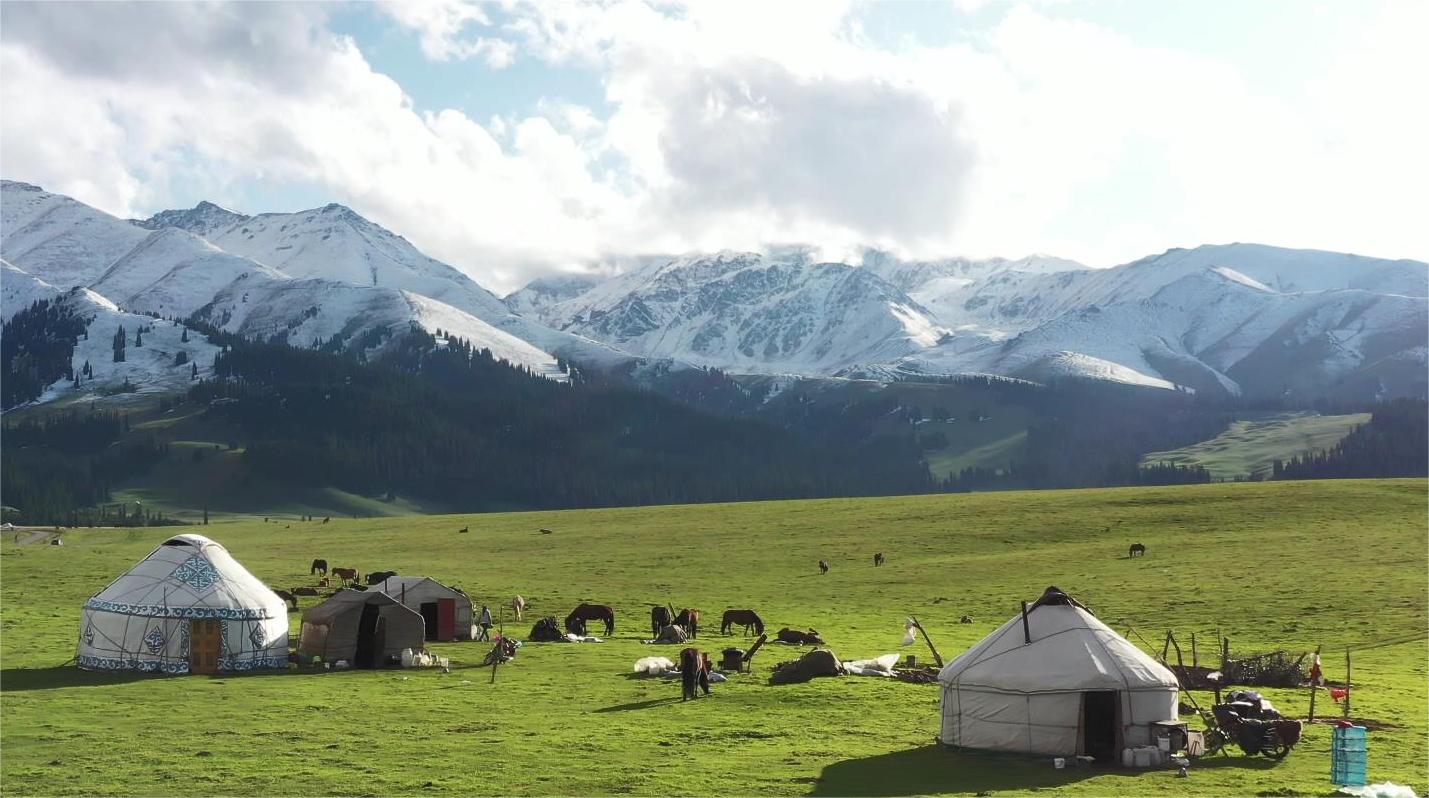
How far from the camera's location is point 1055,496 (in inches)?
4670

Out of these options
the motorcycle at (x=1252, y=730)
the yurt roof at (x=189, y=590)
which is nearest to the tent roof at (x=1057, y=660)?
the motorcycle at (x=1252, y=730)

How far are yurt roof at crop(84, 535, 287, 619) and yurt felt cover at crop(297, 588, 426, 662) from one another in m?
1.94

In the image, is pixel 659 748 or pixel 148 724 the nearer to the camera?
pixel 659 748

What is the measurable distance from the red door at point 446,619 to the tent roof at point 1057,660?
1118 inches

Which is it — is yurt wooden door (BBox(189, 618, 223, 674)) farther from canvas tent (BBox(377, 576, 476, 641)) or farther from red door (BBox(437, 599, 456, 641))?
red door (BBox(437, 599, 456, 641))

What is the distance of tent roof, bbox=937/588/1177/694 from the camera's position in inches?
1271

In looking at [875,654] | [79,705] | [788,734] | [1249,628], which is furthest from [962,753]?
[1249,628]

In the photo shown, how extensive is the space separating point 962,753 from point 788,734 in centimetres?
480

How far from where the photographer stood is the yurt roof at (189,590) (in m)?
46.6

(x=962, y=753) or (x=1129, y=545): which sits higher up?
(x=1129, y=545)

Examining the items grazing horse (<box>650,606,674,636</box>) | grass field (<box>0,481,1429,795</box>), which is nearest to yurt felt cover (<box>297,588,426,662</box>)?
grass field (<box>0,481,1429,795</box>)

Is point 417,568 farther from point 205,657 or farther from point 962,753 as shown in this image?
point 962,753

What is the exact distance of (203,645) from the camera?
46719mm

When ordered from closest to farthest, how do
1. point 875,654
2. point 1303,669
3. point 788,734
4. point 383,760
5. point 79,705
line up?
point 383,760 < point 788,734 < point 79,705 < point 1303,669 < point 875,654
